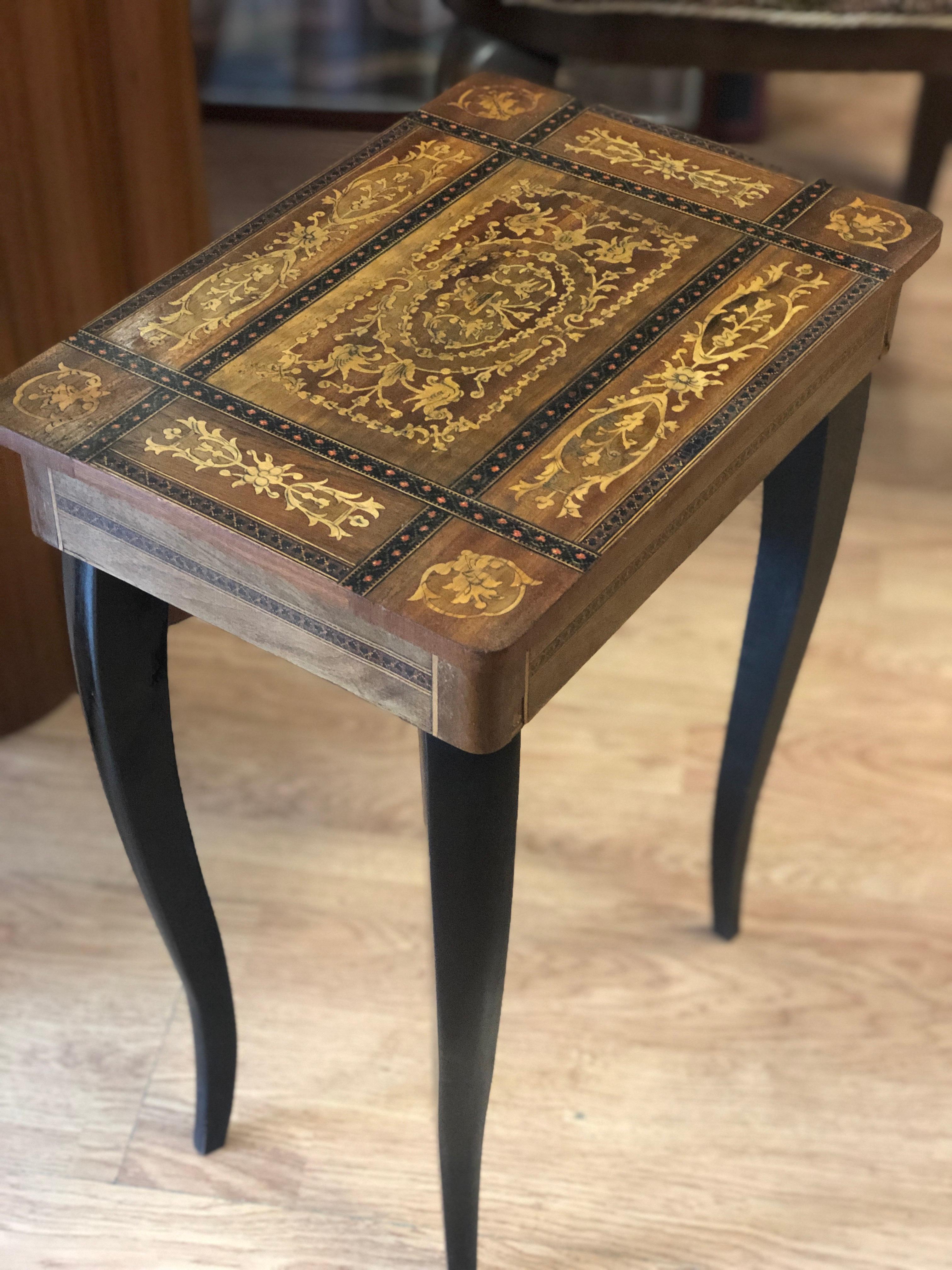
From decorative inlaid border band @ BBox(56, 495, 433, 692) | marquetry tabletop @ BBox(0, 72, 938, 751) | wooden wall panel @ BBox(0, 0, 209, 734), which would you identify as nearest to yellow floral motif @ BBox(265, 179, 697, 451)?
marquetry tabletop @ BBox(0, 72, 938, 751)

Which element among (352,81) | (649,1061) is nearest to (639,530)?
(649,1061)

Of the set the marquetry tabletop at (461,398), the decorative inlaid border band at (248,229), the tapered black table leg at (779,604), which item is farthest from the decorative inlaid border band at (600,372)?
the decorative inlaid border band at (248,229)

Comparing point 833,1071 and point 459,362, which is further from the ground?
point 459,362

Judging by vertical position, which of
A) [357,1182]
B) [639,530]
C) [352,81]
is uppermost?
[639,530]

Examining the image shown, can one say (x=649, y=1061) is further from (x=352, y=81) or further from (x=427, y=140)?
(x=352, y=81)

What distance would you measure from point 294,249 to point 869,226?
0.33 meters

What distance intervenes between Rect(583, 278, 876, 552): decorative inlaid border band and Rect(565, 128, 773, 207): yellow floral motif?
0.37 ft

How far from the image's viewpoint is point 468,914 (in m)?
0.75

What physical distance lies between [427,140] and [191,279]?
8.0 inches

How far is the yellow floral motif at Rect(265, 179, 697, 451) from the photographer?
2.47 ft

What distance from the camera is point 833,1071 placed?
114 cm

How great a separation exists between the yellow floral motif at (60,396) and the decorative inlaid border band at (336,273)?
0.17 feet

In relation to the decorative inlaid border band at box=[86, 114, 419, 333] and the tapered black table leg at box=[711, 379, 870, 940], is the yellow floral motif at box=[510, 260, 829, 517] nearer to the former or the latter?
the tapered black table leg at box=[711, 379, 870, 940]

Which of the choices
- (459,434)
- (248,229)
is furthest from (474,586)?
(248,229)
